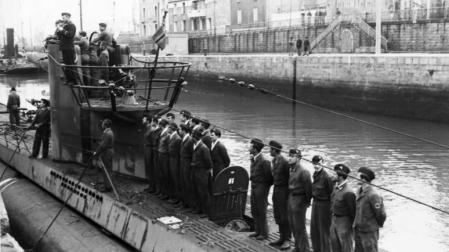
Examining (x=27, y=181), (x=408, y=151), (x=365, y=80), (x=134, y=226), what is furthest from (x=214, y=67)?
(x=134, y=226)

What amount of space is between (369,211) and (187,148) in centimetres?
372

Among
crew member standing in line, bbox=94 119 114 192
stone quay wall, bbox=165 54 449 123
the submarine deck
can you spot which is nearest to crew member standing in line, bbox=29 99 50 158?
the submarine deck

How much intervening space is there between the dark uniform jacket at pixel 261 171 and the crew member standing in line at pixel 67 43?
4.69 metres

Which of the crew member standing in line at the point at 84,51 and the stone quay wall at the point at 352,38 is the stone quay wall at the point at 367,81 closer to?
the stone quay wall at the point at 352,38

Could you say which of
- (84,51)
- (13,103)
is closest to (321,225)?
(84,51)

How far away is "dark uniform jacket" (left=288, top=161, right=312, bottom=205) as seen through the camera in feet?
24.8

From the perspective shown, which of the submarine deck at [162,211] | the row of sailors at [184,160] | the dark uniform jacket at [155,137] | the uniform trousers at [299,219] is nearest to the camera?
the uniform trousers at [299,219]

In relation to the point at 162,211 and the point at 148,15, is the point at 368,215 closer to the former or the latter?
the point at 162,211

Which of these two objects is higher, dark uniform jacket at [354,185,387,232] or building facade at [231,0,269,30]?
building facade at [231,0,269,30]

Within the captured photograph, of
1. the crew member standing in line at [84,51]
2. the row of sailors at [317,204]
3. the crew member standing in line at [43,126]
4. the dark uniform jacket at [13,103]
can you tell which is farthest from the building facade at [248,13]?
the row of sailors at [317,204]

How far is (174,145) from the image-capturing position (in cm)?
977

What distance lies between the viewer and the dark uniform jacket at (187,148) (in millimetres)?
9414

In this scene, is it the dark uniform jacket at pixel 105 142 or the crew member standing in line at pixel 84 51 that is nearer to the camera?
the dark uniform jacket at pixel 105 142

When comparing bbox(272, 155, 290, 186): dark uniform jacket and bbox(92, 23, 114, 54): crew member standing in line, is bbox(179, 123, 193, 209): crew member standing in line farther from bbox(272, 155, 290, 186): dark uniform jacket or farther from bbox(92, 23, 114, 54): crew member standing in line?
bbox(92, 23, 114, 54): crew member standing in line
